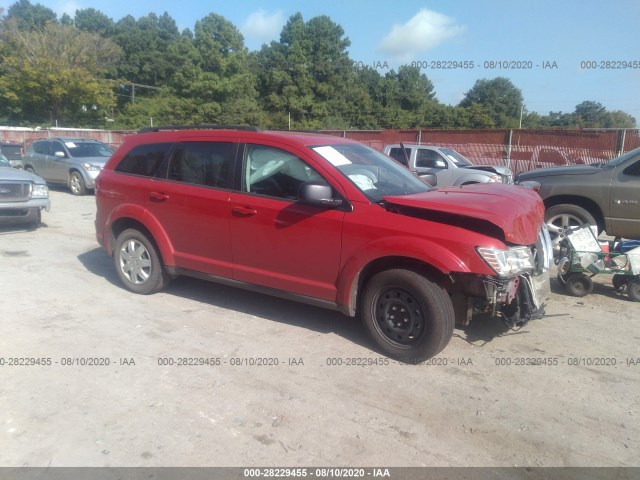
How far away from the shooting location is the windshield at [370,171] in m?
4.72

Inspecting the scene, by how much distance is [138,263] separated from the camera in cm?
604

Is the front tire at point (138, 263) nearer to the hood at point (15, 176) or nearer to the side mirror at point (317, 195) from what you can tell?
the side mirror at point (317, 195)

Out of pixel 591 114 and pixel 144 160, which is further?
pixel 591 114

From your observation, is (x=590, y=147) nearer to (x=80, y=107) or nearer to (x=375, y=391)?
(x=375, y=391)

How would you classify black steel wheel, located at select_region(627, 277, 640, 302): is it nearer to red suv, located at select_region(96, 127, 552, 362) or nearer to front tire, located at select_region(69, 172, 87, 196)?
red suv, located at select_region(96, 127, 552, 362)

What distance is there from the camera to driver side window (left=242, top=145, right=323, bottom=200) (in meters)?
4.80

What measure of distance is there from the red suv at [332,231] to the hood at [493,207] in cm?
2

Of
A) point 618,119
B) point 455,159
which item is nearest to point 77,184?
point 455,159

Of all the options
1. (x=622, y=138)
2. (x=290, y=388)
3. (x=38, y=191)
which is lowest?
(x=290, y=388)

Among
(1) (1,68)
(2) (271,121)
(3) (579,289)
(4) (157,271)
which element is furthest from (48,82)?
(3) (579,289)

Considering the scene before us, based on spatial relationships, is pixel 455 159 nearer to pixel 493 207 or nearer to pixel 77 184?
pixel 493 207

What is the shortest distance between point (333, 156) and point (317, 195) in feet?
2.21

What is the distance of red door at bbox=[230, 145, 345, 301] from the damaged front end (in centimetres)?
111

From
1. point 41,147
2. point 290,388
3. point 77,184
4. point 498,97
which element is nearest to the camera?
point 290,388
